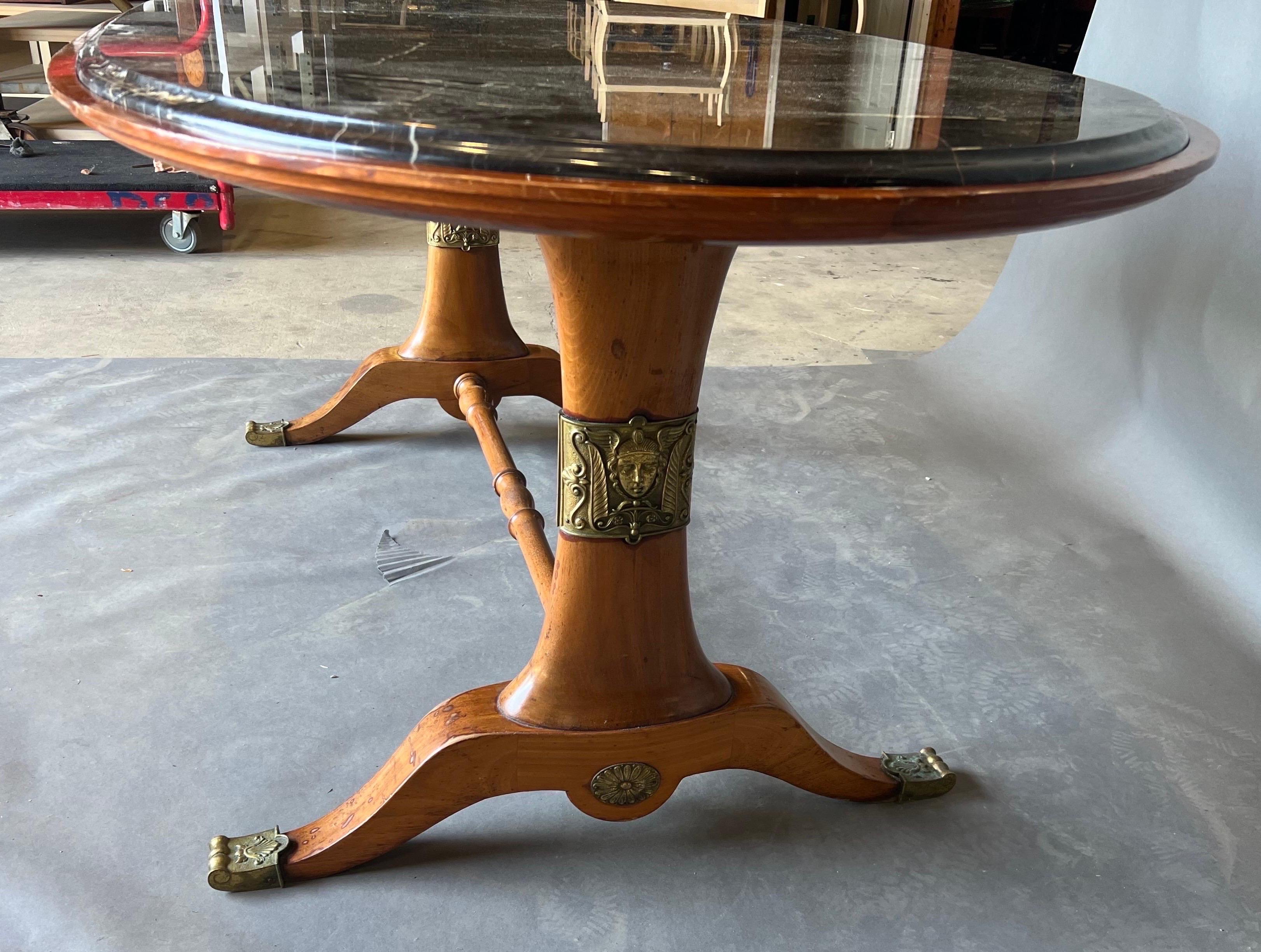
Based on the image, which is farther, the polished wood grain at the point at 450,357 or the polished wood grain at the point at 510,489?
the polished wood grain at the point at 450,357

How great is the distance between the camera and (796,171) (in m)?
0.64

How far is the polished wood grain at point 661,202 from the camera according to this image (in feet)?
2.07

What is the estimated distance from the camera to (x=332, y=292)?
3.08 metres

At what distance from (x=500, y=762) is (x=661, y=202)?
683 millimetres

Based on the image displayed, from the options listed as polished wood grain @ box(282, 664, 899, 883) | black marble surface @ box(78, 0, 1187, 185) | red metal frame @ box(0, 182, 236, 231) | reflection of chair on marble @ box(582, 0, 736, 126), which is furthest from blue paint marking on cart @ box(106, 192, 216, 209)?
polished wood grain @ box(282, 664, 899, 883)

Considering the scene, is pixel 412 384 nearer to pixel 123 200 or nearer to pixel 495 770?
pixel 495 770

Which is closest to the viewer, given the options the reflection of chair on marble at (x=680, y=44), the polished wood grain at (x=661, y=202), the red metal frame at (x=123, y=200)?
the polished wood grain at (x=661, y=202)

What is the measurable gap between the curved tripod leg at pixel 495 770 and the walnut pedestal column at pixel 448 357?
0.97m

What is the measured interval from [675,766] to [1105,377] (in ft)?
4.97

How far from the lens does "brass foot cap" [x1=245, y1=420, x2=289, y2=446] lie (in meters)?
2.06

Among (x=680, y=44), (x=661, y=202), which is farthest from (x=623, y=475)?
(x=680, y=44)

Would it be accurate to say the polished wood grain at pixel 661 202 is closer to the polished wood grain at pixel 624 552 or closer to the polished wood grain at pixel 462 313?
the polished wood grain at pixel 624 552

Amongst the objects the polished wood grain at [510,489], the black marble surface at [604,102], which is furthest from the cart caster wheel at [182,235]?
the black marble surface at [604,102]

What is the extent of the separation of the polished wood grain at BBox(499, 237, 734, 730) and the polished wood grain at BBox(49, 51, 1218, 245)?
10.9 inches
